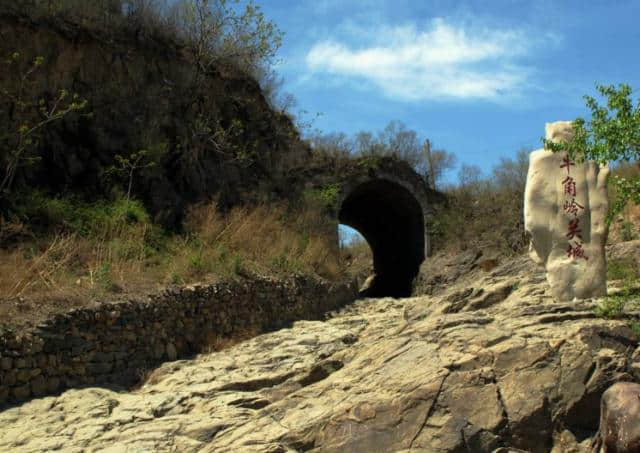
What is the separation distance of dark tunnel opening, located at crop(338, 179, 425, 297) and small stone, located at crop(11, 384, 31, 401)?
14.4 m

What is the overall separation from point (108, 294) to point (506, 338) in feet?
19.3

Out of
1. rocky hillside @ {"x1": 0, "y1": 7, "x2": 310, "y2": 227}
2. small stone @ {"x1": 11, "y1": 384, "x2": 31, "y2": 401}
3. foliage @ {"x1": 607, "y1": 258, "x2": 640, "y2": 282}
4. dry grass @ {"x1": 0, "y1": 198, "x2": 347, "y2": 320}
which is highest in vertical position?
rocky hillside @ {"x1": 0, "y1": 7, "x2": 310, "y2": 227}

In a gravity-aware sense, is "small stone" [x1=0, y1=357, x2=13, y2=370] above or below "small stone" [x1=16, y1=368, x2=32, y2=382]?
above

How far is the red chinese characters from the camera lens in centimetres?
680

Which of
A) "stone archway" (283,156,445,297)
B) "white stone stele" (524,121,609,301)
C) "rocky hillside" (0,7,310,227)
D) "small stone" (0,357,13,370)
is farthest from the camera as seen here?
"stone archway" (283,156,445,297)

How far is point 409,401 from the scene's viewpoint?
206 inches

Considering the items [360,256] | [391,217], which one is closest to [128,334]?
[391,217]

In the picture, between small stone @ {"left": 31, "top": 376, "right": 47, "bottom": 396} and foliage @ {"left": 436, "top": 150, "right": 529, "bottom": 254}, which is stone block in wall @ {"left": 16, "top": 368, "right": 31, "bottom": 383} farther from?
foliage @ {"left": 436, "top": 150, "right": 529, "bottom": 254}

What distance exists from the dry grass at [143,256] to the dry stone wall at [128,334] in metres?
0.35

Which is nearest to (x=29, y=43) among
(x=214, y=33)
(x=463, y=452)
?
(x=214, y=33)

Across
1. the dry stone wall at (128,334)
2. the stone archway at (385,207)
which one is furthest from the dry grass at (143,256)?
the stone archway at (385,207)

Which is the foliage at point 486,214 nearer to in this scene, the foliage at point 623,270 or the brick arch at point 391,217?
the brick arch at point 391,217

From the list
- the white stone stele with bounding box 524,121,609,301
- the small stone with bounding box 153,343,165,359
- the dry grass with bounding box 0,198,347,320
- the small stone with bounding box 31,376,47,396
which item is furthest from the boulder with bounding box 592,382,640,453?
the dry grass with bounding box 0,198,347,320

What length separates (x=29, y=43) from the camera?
1323 centimetres
